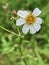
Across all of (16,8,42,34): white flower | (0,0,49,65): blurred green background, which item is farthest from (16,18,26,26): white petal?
(0,0,49,65): blurred green background

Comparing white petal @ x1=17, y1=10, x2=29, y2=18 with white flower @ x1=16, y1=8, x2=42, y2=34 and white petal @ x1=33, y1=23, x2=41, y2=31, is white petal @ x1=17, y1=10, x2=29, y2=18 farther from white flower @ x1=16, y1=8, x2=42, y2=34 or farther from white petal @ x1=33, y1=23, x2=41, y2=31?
white petal @ x1=33, y1=23, x2=41, y2=31

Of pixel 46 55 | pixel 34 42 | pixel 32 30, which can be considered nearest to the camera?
pixel 32 30

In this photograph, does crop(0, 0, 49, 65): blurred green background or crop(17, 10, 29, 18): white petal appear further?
crop(0, 0, 49, 65): blurred green background

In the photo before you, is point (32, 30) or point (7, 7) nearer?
point (32, 30)

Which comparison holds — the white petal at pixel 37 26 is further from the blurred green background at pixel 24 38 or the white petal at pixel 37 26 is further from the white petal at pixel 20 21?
the blurred green background at pixel 24 38

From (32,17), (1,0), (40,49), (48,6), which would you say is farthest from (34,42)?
(32,17)

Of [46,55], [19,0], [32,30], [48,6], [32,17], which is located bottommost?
[46,55]

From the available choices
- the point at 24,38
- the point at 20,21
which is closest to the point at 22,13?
the point at 20,21

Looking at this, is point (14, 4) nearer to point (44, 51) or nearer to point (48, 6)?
point (48, 6)
